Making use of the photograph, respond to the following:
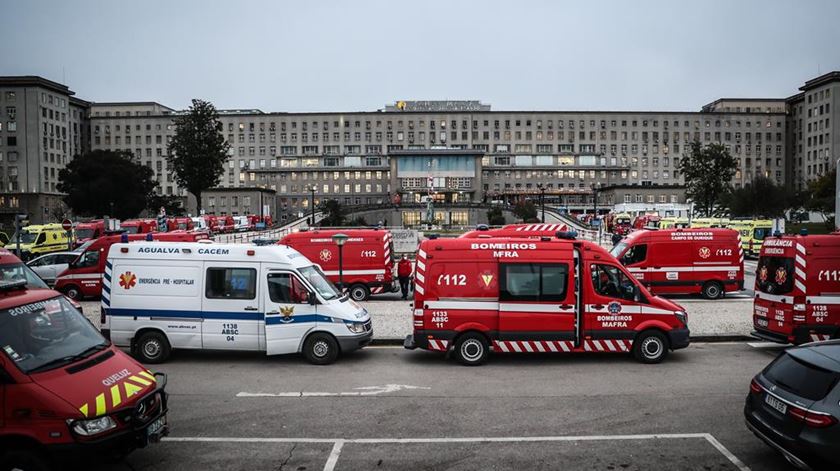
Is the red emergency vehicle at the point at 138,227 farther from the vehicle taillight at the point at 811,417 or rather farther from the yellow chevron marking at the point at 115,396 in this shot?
the vehicle taillight at the point at 811,417

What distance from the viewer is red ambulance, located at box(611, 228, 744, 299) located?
74.2ft

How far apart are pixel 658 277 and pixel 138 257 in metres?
18.5

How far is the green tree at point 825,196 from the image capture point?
2573 inches

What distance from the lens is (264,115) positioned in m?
139

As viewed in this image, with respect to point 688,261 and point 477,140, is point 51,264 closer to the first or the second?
point 688,261

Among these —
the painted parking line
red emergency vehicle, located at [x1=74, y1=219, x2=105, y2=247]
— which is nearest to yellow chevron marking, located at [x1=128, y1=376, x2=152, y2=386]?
the painted parking line

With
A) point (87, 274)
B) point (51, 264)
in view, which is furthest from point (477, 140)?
point (87, 274)

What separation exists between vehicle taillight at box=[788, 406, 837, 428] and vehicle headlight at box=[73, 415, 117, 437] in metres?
7.60

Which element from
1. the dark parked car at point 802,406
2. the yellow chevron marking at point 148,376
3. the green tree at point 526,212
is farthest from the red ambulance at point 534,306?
the green tree at point 526,212

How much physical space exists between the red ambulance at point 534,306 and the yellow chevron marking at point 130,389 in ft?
21.0

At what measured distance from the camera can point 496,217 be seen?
83.7 metres

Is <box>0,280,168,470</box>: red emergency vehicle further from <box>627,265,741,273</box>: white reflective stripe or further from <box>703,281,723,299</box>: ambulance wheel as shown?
<box>703,281,723,299</box>: ambulance wheel

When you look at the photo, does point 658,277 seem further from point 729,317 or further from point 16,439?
point 16,439

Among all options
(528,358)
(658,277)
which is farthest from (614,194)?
(528,358)
